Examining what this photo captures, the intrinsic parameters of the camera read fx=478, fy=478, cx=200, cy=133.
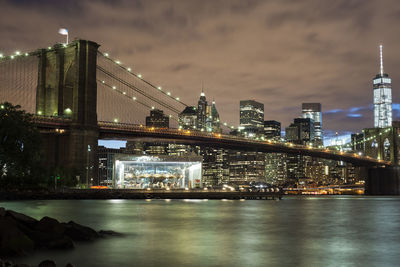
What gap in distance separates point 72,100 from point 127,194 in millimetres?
15621

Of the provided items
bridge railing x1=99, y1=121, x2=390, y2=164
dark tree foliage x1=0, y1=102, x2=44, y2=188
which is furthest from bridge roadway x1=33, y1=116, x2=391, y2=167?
dark tree foliage x1=0, y1=102, x2=44, y2=188

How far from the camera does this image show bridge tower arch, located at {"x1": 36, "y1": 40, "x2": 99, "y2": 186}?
206 ft

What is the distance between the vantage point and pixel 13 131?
137 ft

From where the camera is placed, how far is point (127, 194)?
68.0m

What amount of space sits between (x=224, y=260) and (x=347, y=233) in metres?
11.6

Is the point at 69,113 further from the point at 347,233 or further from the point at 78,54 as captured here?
the point at 347,233

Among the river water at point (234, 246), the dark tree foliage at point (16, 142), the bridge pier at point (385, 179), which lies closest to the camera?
the river water at point (234, 246)

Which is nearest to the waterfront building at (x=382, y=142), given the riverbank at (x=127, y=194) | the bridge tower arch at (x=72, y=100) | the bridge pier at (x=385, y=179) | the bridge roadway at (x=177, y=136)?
the bridge pier at (x=385, y=179)

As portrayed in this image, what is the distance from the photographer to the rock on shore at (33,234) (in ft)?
47.0

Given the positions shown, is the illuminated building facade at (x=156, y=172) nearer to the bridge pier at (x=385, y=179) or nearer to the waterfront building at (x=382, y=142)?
the bridge pier at (x=385, y=179)

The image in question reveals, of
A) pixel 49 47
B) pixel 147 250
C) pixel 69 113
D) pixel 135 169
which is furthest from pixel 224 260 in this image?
pixel 135 169

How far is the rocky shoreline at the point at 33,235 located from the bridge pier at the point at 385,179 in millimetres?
90441

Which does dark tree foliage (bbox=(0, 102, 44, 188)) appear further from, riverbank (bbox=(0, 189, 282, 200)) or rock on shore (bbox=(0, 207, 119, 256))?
rock on shore (bbox=(0, 207, 119, 256))

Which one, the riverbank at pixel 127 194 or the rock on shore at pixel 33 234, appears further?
the riverbank at pixel 127 194
